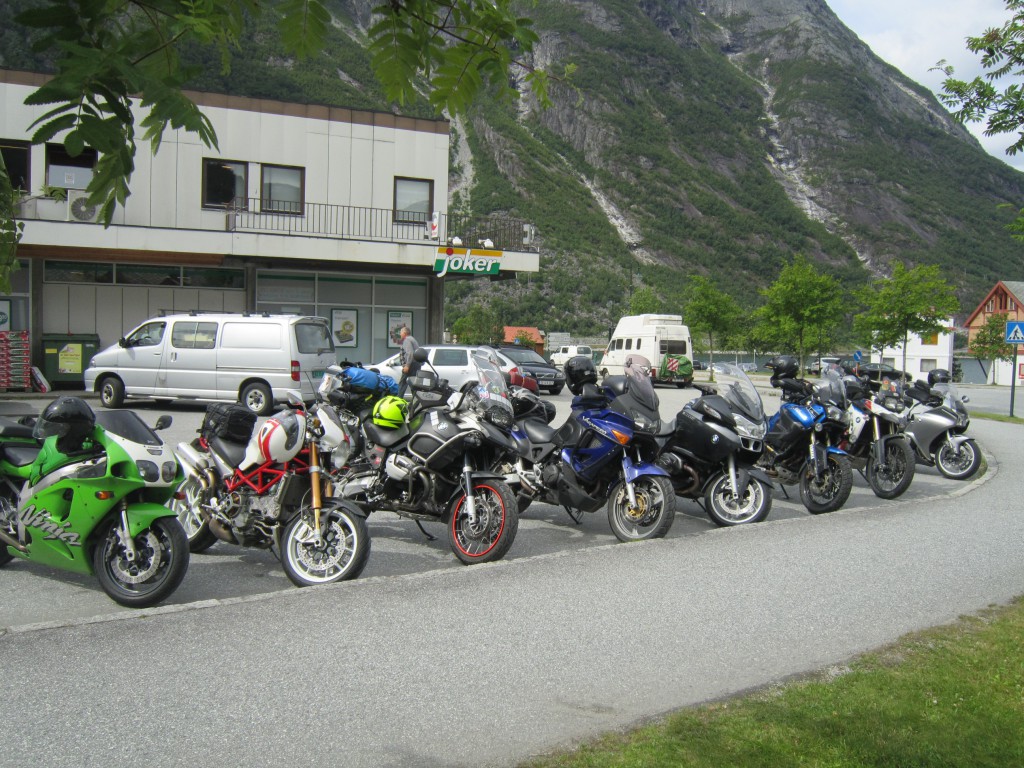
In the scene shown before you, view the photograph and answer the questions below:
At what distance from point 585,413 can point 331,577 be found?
293cm

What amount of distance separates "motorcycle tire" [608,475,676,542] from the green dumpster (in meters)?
17.5

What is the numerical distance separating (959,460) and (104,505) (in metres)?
11.2

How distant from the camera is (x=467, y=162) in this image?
12181 centimetres

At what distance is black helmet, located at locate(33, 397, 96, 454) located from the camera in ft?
17.6

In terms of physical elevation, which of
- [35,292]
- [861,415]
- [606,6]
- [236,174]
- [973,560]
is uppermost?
[606,6]

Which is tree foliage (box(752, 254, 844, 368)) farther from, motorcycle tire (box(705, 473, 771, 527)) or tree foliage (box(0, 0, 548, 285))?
tree foliage (box(0, 0, 548, 285))

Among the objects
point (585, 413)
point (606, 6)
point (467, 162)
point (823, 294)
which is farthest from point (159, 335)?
point (606, 6)

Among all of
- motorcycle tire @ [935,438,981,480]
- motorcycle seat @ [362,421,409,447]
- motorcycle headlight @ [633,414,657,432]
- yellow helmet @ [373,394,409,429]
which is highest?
yellow helmet @ [373,394,409,429]

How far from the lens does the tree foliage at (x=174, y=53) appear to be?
2.29m

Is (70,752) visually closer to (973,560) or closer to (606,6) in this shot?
(973,560)

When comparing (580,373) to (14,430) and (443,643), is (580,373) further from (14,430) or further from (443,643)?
(14,430)

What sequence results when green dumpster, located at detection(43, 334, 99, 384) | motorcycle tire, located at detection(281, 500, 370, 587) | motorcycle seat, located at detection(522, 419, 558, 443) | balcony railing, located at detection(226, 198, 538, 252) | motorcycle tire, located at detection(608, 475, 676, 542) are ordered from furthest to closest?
balcony railing, located at detection(226, 198, 538, 252)
green dumpster, located at detection(43, 334, 99, 384)
motorcycle seat, located at detection(522, 419, 558, 443)
motorcycle tire, located at detection(608, 475, 676, 542)
motorcycle tire, located at detection(281, 500, 370, 587)

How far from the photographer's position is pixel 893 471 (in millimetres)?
10281

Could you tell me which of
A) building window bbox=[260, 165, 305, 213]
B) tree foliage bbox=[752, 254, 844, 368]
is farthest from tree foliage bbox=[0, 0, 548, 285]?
tree foliage bbox=[752, 254, 844, 368]
